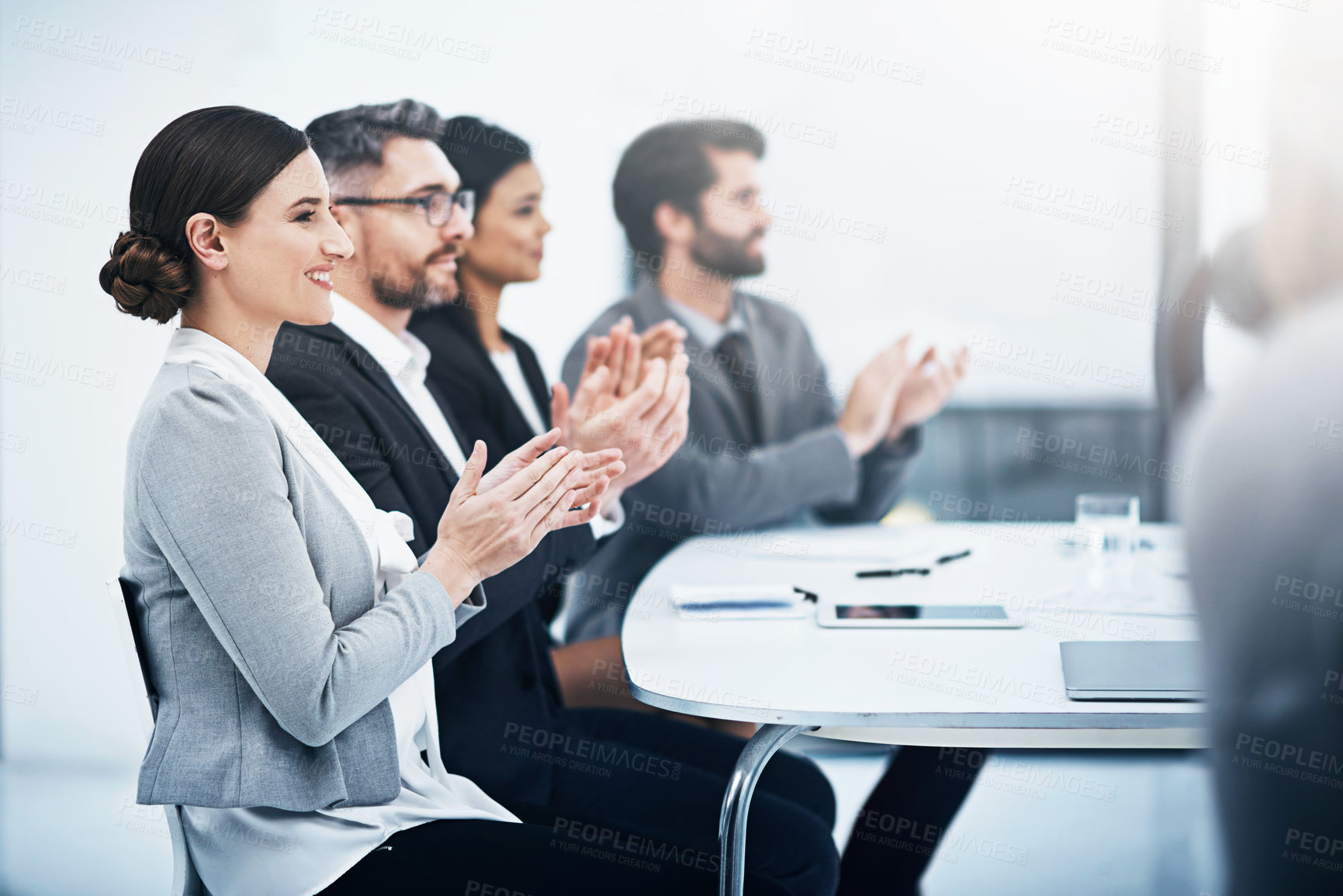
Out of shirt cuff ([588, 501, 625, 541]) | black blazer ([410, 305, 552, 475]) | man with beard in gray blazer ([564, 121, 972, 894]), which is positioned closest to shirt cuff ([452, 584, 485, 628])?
shirt cuff ([588, 501, 625, 541])

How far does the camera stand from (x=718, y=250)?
2.74 metres

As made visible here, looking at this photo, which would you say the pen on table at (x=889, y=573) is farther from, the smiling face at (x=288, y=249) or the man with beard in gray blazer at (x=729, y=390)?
the smiling face at (x=288, y=249)

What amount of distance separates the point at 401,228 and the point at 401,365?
1.10 feet

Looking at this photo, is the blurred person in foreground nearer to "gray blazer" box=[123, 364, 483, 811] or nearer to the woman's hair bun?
"gray blazer" box=[123, 364, 483, 811]

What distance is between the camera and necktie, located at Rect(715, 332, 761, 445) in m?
2.69

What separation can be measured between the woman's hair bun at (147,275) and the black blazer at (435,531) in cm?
28

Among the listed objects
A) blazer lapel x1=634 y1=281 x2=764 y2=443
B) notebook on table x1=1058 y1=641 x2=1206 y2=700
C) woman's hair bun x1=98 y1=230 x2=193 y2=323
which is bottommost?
notebook on table x1=1058 y1=641 x2=1206 y2=700

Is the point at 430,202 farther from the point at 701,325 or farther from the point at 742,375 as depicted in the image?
the point at 742,375

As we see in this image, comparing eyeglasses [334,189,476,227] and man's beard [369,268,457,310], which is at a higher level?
eyeglasses [334,189,476,227]

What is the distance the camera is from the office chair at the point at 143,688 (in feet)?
3.37

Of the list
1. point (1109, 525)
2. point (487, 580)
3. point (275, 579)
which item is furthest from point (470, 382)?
point (1109, 525)

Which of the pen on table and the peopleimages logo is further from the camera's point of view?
the peopleimages logo

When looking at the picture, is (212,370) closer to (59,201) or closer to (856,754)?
(59,201)

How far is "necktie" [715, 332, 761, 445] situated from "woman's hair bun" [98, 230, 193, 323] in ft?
5.61
